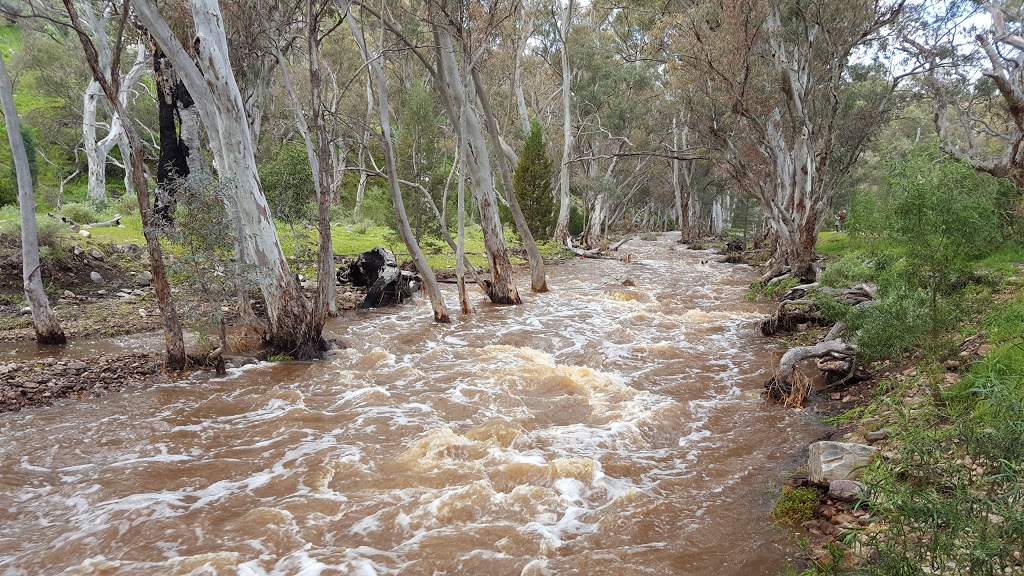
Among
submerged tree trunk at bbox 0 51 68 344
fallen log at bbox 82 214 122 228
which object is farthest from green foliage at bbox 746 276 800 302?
fallen log at bbox 82 214 122 228

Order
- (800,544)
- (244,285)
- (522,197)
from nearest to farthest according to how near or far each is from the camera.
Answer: (800,544) < (244,285) < (522,197)

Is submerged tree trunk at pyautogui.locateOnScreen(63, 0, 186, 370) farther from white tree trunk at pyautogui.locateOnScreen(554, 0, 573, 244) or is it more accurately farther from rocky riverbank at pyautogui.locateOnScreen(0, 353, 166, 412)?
white tree trunk at pyautogui.locateOnScreen(554, 0, 573, 244)

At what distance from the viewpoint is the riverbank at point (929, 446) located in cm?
250

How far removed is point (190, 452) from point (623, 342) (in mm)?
7320

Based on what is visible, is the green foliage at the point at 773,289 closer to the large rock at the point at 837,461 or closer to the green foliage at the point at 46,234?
the large rock at the point at 837,461

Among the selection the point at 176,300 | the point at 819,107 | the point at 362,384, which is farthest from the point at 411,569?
A: the point at 819,107

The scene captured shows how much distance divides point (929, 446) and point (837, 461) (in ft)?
4.52

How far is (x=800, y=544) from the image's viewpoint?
381 centimetres

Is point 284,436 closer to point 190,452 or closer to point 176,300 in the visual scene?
point 190,452

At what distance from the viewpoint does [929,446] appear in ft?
10.1

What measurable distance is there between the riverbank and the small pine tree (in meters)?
17.3

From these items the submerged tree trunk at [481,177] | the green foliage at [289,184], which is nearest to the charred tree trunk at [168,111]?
the green foliage at [289,184]

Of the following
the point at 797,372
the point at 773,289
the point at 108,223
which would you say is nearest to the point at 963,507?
the point at 797,372

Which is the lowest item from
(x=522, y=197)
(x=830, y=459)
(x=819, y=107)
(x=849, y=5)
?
(x=830, y=459)
